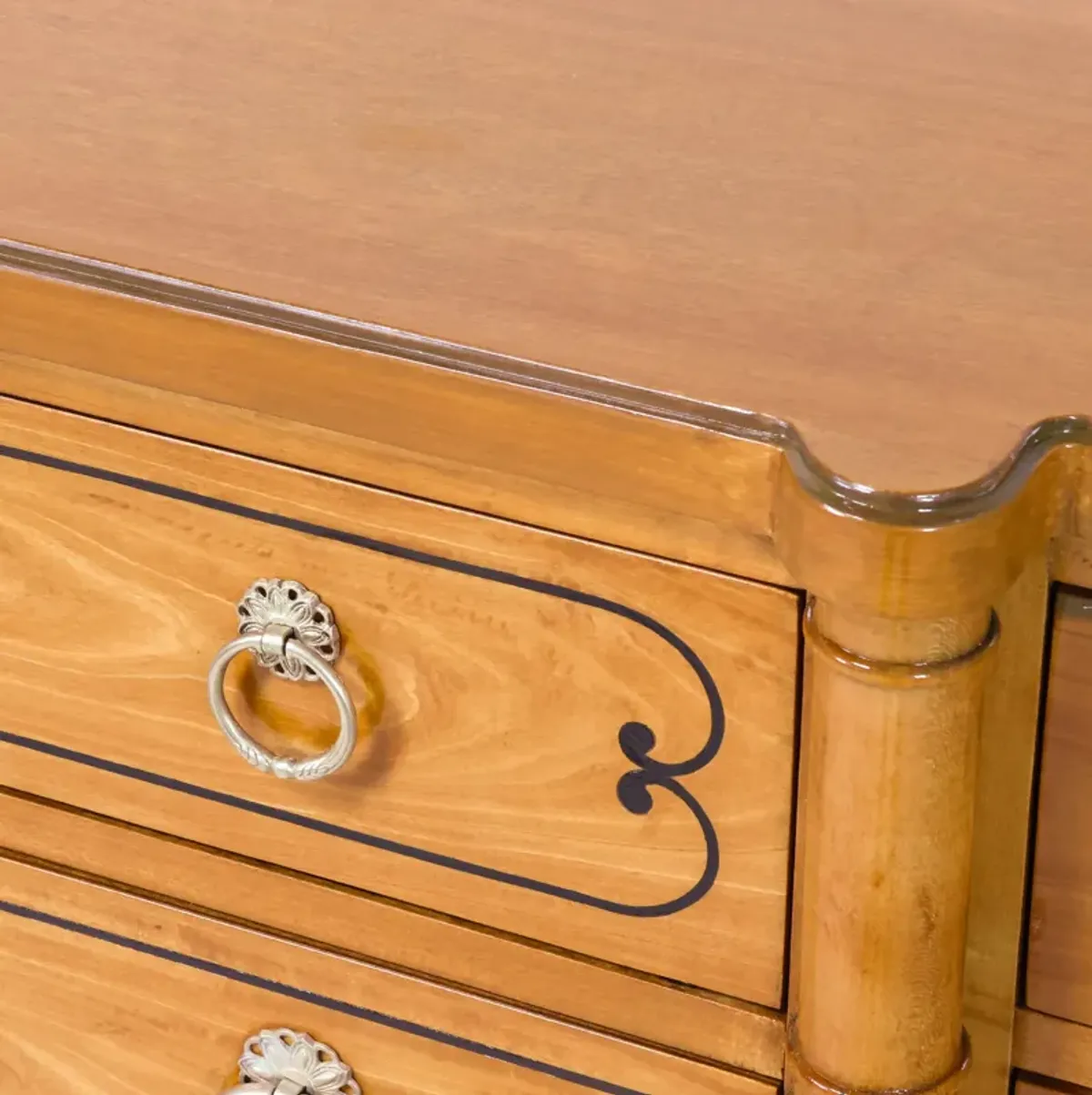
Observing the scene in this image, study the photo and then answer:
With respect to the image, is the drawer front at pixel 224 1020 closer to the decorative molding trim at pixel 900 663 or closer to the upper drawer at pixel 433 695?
the upper drawer at pixel 433 695

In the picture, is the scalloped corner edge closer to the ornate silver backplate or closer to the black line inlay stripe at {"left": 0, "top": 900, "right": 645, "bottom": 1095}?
the ornate silver backplate

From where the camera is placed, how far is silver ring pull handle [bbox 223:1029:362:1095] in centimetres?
70

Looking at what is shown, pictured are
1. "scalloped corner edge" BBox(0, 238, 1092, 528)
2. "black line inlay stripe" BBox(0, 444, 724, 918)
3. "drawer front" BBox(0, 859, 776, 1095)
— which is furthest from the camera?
"drawer front" BBox(0, 859, 776, 1095)

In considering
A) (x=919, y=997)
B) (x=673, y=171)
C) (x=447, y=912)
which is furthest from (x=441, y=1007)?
(x=673, y=171)

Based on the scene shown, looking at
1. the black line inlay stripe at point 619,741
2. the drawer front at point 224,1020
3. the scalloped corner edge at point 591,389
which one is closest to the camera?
the scalloped corner edge at point 591,389

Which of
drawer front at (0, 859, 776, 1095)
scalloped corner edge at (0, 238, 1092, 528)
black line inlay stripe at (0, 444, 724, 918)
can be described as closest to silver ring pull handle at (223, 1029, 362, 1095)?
drawer front at (0, 859, 776, 1095)

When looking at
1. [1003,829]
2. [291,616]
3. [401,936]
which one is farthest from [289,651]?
[1003,829]

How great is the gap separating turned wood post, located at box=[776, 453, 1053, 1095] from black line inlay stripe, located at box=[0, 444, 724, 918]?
3cm

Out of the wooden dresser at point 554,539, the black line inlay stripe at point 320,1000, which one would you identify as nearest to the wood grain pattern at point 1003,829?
the wooden dresser at point 554,539

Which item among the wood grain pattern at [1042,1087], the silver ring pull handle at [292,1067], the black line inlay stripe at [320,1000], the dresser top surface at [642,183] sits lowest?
the silver ring pull handle at [292,1067]

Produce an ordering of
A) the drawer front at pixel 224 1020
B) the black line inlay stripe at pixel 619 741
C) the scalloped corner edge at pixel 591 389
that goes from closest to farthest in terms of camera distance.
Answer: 1. the scalloped corner edge at pixel 591 389
2. the black line inlay stripe at pixel 619 741
3. the drawer front at pixel 224 1020

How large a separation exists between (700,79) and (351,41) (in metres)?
0.14

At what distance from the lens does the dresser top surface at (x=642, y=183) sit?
1.63 ft

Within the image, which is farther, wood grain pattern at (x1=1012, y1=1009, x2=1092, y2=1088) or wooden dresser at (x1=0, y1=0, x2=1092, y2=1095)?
wood grain pattern at (x1=1012, y1=1009, x2=1092, y2=1088)
